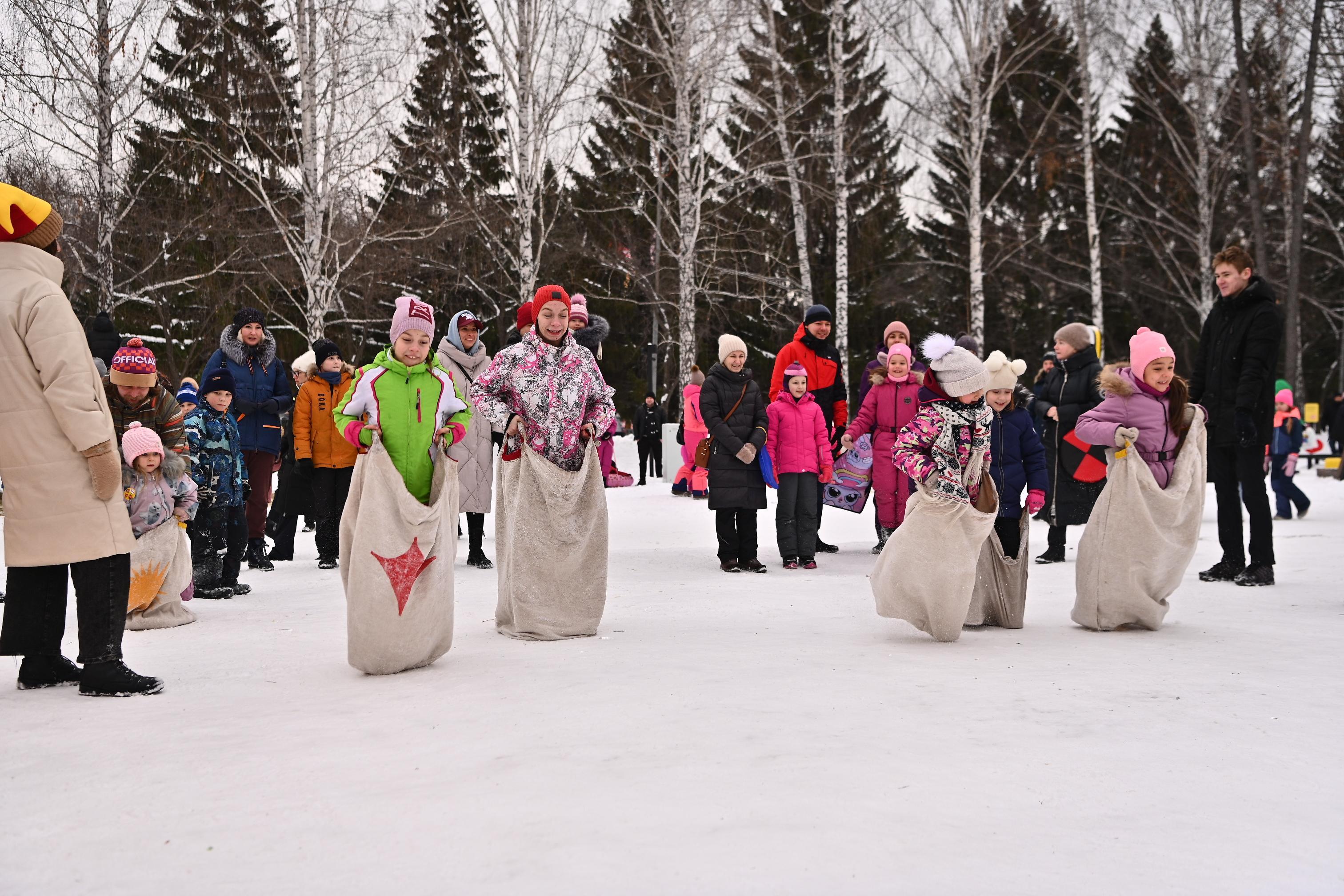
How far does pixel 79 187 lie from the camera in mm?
19312

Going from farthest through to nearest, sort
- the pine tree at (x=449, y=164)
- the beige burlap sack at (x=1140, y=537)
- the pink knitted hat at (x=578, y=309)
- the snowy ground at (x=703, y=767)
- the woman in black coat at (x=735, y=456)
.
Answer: the pine tree at (x=449, y=164), the woman in black coat at (x=735, y=456), the pink knitted hat at (x=578, y=309), the beige burlap sack at (x=1140, y=537), the snowy ground at (x=703, y=767)

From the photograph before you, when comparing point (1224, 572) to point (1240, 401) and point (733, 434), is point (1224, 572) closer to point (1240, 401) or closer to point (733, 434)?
point (1240, 401)

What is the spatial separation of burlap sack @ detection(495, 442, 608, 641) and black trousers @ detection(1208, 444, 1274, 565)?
169 inches

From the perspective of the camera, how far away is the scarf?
5426mm

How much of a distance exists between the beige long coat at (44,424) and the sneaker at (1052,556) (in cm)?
713

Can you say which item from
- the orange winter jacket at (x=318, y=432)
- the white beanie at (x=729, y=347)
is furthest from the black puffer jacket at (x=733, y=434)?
the orange winter jacket at (x=318, y=432)

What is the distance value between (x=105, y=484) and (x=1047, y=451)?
9.12 m

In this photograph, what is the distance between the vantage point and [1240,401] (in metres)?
7.33

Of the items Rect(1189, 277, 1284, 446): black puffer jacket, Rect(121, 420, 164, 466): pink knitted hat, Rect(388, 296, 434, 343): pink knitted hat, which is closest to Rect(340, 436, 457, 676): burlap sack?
Rect(388, 296, 434, 343): pink knitted hat

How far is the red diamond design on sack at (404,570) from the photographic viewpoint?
16.0 feet

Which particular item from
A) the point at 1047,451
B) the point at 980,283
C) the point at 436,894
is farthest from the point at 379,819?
the point at 980,283

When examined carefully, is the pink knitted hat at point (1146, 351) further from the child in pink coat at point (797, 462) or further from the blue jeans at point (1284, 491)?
the blue jeans at point (1284, 491)

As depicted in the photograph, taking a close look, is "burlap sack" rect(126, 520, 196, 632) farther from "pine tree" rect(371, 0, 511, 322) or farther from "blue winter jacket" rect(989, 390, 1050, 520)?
"pine tree" rect(371, 0, 511, 322)

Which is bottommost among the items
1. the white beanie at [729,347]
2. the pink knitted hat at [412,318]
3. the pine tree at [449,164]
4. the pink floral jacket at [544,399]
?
the pink floral jacket at [544,399]
